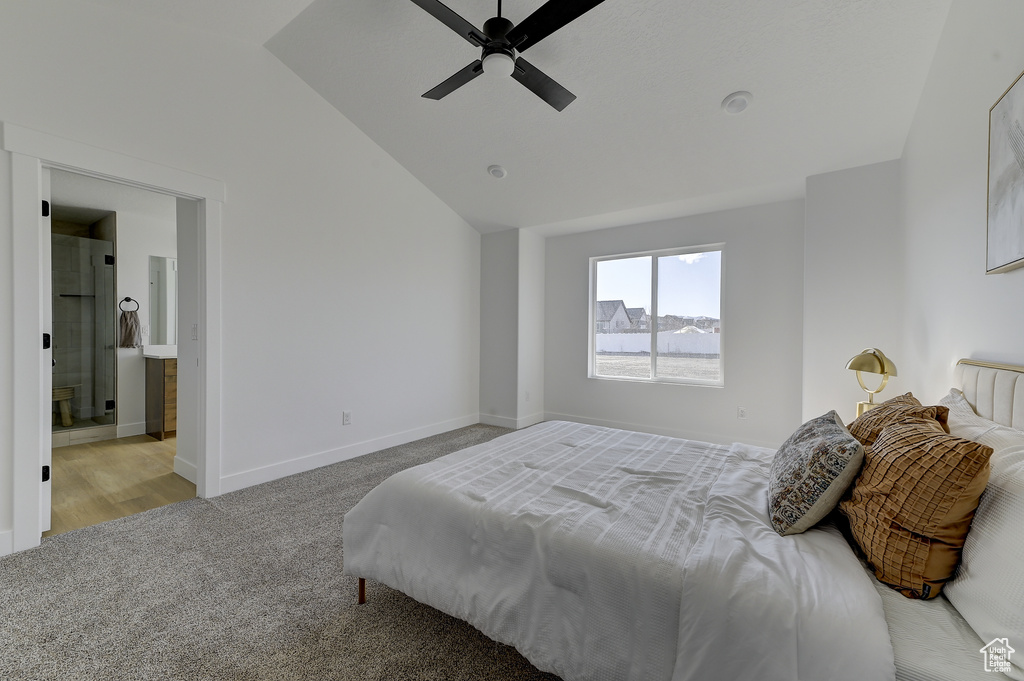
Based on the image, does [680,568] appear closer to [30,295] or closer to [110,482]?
[30,295]

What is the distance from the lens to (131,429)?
14.9 ft

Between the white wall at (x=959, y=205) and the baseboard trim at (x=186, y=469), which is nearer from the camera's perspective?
the white wall at (x=959, y=205)

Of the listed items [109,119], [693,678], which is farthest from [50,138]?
[693,678]

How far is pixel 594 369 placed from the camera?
5.19 m

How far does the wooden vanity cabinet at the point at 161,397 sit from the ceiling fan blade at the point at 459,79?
11.9 ft

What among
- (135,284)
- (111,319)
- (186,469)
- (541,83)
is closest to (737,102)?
(541,83)

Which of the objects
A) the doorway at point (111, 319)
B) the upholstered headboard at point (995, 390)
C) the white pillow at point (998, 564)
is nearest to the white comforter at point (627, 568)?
the white pillow at point (998, 564)

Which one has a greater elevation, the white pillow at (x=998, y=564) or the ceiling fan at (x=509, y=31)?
the ceiling fan at (x=509, y=31)

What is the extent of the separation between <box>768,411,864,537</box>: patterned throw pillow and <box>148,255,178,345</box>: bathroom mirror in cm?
578

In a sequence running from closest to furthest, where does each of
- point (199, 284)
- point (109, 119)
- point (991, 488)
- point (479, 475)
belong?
point (991, 488), point (479, 475), point (109, 119), point (199, 284)

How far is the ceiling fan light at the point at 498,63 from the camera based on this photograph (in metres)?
2.17

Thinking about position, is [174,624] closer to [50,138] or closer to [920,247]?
[50,138]

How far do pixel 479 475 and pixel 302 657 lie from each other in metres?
0.87

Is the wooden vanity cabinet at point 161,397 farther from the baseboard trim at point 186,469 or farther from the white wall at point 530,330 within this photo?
the white wall at point 530,330
